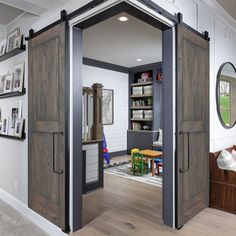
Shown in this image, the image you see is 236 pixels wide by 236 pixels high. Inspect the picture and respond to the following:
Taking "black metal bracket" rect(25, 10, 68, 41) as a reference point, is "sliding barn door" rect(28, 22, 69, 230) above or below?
below

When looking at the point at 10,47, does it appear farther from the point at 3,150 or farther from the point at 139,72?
the point at 139,72

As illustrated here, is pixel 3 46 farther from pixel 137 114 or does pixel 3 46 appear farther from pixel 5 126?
pixel 137 114

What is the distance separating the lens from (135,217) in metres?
2.78

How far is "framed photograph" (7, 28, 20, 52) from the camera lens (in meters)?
3.02

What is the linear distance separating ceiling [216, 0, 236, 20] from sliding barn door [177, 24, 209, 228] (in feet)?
2.20

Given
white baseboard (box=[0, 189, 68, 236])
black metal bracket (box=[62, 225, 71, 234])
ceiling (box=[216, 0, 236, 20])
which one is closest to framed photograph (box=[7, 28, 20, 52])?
white baseboard (box=[0, 189, 68, 236])

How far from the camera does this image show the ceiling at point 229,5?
307cm

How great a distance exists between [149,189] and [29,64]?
9.11 ft

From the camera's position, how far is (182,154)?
2.50m

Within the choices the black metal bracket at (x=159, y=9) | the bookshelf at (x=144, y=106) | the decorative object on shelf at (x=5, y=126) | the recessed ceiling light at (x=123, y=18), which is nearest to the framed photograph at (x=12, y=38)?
the decorative object on shelf at (x=5, y=126)

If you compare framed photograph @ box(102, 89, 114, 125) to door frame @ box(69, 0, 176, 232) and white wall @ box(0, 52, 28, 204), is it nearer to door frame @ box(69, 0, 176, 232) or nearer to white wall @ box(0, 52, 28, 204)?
white wall @ box(0, 52, 28, 204)

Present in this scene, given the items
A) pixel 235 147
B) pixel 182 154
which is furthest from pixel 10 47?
pixel 235 147

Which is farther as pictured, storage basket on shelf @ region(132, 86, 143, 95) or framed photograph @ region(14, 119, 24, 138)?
storage basket on shelf @ region(132, 86, 143, 95)

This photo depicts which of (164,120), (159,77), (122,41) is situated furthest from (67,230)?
(159,77)
